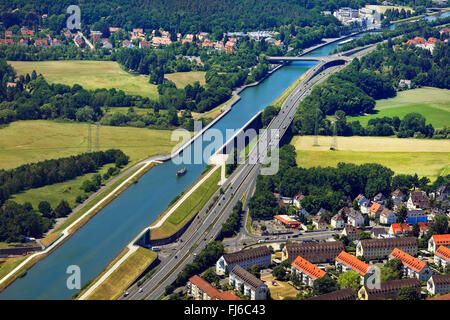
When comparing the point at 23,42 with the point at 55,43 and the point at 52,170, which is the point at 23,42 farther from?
the point at 52,170

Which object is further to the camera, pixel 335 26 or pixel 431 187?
pixel 335 26

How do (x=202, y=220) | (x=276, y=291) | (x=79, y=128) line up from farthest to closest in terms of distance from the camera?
1. (x=79, y=128)
2. (x=202, y=220)
3. (x=276, y=291)

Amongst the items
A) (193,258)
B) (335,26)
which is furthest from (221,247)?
(335,26)

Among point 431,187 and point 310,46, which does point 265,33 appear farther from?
point 431,187

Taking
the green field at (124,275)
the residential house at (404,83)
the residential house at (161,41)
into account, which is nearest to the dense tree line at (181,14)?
the residential house at (161,41)

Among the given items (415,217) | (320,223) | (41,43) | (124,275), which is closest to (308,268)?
(320,223)

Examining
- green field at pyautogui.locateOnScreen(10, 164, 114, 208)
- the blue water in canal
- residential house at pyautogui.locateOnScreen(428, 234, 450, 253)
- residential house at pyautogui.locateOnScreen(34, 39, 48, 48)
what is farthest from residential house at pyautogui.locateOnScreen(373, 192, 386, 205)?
residential house at pyautogui.locateOnScreen(34, 39, 48, 48)
